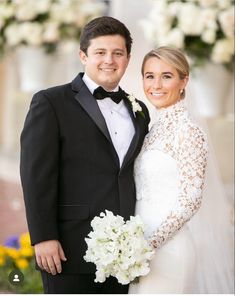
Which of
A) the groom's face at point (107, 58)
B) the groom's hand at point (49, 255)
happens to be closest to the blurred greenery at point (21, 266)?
the groom's hand at point (49, 255)

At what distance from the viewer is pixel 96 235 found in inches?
121

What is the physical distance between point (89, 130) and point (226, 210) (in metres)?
1.73

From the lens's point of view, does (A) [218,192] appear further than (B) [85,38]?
Yes

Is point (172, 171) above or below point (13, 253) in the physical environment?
above

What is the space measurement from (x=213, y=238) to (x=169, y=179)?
56.3 inches

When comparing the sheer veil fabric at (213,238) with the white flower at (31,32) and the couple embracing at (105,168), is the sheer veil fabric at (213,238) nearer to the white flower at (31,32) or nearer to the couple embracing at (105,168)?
the couple embracing at (105,168)

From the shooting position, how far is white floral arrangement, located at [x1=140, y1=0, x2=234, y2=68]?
4828 mm

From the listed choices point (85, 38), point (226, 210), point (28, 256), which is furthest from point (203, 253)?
point (85, 38)

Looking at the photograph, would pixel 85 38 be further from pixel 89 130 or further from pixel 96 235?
Answer: pixel 96 235

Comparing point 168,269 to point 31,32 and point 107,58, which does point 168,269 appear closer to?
point 107,58

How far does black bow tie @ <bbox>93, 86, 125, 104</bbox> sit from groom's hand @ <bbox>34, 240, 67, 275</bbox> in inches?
25.1

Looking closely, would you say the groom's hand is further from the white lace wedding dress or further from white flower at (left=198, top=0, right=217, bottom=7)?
white flower at (left=198, top=0, right=217, bottom=7)

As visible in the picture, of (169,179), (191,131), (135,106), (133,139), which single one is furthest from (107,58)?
(169,179)

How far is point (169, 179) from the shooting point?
3262mm
